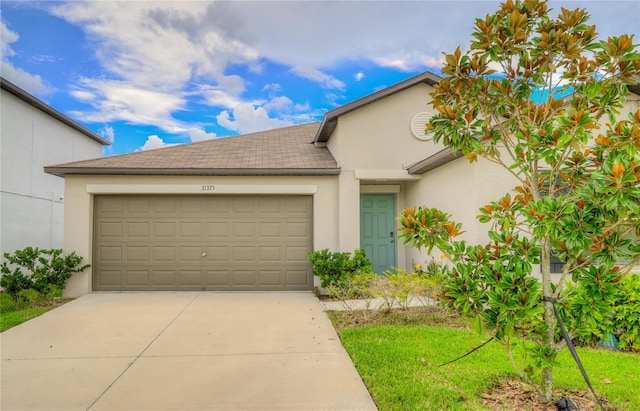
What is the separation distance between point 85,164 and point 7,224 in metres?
3.39

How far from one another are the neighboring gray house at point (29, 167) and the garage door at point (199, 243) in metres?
3.44

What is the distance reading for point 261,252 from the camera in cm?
985

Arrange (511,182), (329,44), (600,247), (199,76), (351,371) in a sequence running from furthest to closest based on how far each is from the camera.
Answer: (199,76), (329,44), (511,182), (351,371), (600,247)

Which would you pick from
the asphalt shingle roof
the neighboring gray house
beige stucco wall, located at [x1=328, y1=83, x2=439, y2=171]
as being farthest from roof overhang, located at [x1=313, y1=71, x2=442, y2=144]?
the neighboring gray house

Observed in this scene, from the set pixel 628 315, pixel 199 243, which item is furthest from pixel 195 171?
pixel 628 315

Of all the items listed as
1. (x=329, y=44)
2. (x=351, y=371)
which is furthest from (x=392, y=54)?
(x=351, y=371)

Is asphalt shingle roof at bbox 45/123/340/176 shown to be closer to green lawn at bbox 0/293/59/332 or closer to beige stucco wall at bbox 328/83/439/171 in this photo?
beige stucco wall at bbox 328/83/439/171

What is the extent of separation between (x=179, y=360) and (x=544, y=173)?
4874 millimetres

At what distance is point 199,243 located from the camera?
9.82 m

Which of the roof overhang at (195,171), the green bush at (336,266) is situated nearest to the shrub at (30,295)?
the roof overhang at (195,171)

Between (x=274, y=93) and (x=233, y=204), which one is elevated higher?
(x=274, y=93)

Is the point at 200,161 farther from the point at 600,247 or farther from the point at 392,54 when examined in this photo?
the point at 600,247

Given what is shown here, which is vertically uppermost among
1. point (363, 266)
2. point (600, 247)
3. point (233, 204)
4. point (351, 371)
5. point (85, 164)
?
point (85, 164)

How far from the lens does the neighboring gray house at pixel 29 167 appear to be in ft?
35.8
